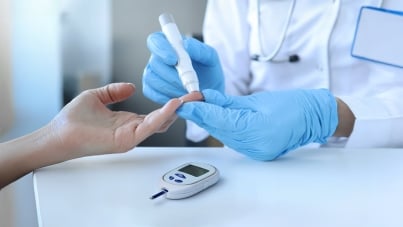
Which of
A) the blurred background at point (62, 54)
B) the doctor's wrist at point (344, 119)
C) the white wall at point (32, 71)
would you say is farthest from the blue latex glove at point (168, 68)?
the white wall at point (32, 71)

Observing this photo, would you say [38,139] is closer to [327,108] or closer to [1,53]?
[327,108]

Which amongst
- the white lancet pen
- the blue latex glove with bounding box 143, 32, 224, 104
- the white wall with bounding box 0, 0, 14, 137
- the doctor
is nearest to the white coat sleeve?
the doctor

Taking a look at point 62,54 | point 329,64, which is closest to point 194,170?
point 329,64

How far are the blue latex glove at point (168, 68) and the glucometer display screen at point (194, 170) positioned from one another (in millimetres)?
201

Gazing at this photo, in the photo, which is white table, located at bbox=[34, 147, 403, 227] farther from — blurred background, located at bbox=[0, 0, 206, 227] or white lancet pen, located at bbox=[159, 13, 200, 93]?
blurred background, located at bbox=[0, 0, 206, 227]

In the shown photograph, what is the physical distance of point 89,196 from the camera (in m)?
0.74

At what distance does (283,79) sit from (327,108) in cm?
31

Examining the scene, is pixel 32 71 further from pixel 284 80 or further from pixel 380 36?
pixel 380 36

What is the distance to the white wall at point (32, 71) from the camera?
1.46 meters

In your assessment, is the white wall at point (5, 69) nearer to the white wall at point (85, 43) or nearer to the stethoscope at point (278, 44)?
the white wall at point (85, 43)

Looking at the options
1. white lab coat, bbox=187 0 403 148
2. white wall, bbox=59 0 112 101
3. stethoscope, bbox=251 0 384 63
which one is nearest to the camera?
white lab coat, bbox=187 0 403 148

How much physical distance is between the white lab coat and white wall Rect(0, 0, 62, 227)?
497 mm

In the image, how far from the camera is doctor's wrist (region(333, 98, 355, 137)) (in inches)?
40.9

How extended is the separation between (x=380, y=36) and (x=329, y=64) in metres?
0.12
